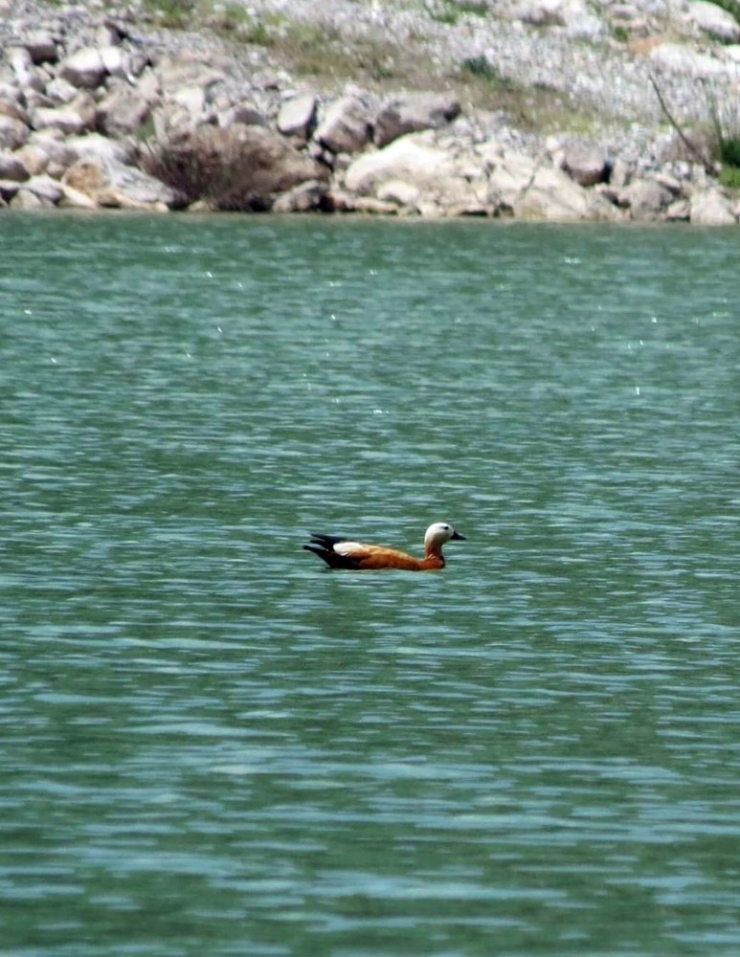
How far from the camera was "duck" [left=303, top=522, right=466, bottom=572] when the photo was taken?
24.2 meters

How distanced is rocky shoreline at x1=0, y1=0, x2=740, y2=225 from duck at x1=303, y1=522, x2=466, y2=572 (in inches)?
2502

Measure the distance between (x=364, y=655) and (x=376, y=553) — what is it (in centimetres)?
408

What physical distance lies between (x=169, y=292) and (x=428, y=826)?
147 feet

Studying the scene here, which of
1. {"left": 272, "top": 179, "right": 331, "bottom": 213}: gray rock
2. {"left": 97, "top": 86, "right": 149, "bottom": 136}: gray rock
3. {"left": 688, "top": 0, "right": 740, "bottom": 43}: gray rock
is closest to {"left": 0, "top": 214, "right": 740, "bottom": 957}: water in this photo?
{"left": 272, "top": 179, "right": 331, "bottom": 213}: gray rock

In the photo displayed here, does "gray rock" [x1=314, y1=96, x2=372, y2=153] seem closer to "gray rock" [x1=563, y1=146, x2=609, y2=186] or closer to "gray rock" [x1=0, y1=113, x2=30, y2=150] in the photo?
"gray rock" [x1=563, y1=146, x2=609, y2=186]

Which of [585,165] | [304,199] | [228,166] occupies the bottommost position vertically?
[304,199]

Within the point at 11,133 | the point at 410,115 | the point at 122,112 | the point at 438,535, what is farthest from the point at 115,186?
the point at 438,535

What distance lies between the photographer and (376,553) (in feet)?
79.8

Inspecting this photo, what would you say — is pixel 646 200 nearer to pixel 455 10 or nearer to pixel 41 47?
pixel 455 10

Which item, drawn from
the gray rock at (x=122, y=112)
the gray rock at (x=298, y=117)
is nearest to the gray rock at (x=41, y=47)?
the gray rock at (x=122, y=112)

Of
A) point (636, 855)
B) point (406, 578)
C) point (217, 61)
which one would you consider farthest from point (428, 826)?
point (217, 61)

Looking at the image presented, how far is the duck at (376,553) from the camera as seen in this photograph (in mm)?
24234

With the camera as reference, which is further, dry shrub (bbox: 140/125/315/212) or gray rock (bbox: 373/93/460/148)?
gray rock (bbox: 373/93/460/148)

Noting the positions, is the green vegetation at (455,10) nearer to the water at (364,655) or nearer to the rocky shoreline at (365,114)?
the rocky shoreline at (365,114)
